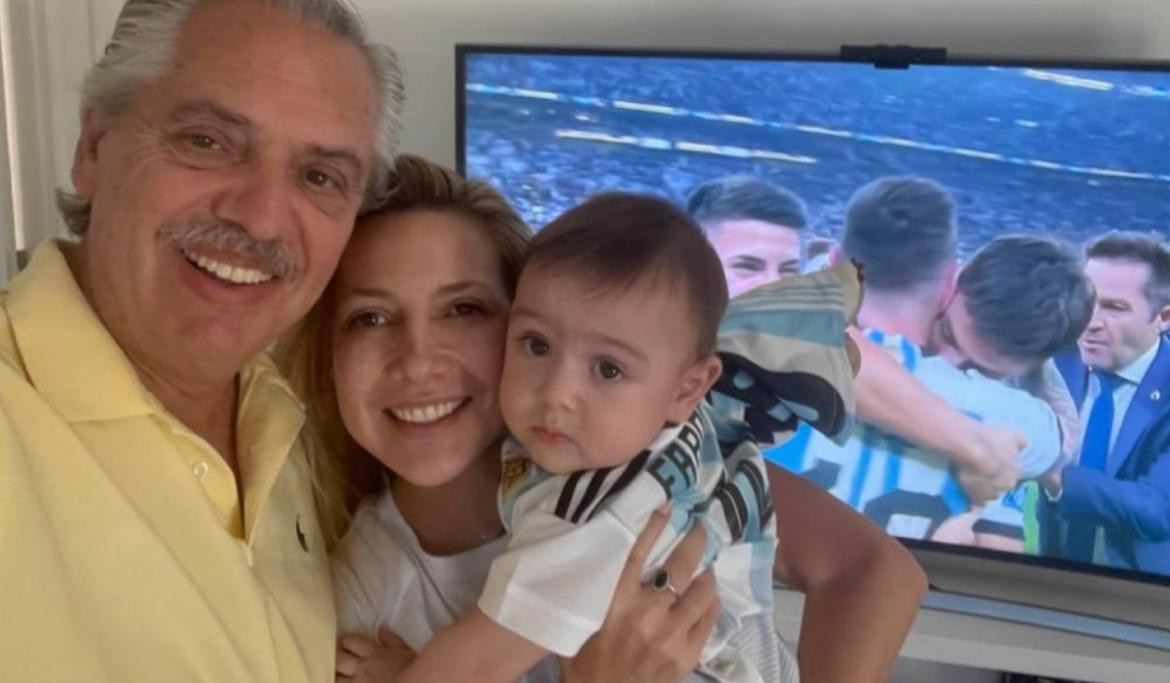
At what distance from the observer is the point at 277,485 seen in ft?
4.27

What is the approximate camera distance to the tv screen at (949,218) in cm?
210

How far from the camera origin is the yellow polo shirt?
0.93 meters

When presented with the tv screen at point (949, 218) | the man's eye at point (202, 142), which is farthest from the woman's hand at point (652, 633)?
the tv screen at point (949, 218)

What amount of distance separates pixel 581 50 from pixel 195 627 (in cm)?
158

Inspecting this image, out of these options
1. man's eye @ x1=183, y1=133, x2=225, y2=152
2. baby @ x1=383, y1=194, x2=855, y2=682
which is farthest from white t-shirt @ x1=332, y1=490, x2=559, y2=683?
man's eye @ x1=183, y1=133, x2=225, y2=152

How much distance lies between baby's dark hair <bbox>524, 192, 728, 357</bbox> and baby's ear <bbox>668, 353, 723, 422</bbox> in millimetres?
14

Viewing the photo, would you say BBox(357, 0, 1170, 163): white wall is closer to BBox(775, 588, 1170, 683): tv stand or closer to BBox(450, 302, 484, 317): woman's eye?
BBox(775, 588, 1170, 683): tv stand

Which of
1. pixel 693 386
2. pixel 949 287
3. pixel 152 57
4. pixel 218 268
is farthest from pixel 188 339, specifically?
pixel 949 287

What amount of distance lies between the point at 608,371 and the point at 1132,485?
1.47 metres

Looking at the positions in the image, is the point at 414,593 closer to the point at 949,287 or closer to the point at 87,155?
the point at 87,155

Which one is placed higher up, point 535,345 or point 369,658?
point 535,345

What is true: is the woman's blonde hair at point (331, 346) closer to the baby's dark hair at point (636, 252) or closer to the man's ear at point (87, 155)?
the baby's dark hair at point (636, 252)

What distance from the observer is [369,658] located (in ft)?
4.01

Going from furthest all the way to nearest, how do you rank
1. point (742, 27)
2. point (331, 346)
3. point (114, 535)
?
→ 1. point (742, 27)
2. point (331, 346)
3. point (114, 535)
